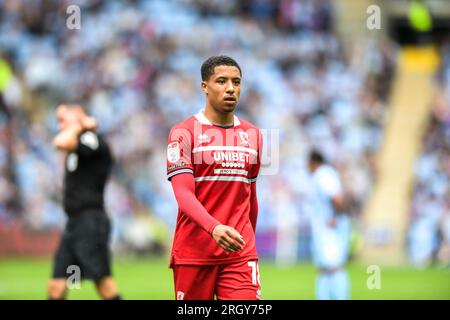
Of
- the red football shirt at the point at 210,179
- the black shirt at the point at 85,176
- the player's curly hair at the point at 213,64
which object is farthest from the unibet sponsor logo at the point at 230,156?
the black shirt at the point at 85,176

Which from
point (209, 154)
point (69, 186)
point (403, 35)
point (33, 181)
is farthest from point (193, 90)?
point (209, 154)

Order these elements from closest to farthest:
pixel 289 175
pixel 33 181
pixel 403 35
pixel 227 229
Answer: pixel 227 229 → pixel 33 181 → pixel 289 175 → pixel 403 35

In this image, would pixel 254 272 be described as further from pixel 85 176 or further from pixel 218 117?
pixel 85 176

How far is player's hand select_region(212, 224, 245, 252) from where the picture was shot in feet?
18.8

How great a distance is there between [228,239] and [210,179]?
2.26 ft

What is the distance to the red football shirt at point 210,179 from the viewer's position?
6.26 metres

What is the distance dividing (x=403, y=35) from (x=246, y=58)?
5.79 m

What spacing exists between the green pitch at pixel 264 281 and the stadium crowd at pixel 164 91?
172 cm

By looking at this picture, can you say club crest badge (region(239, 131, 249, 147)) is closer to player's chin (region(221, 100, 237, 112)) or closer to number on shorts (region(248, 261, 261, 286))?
player's chin (region(221, 100, 237, 112))

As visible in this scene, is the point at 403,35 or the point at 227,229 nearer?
the point at 227,229

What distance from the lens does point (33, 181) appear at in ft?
69.7

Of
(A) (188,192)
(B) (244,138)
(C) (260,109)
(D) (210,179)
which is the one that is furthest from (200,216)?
(C) (260,109)

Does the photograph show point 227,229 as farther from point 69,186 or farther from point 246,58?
point 246,58

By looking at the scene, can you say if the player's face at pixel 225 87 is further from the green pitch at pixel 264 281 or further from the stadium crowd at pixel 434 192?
the stadium crowd at pixel 434 192
